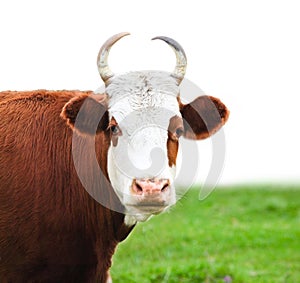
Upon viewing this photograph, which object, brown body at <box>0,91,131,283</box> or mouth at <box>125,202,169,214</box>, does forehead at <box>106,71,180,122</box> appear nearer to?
brown body at <box>0,91,131,283</box>

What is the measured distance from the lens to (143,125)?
689 cm

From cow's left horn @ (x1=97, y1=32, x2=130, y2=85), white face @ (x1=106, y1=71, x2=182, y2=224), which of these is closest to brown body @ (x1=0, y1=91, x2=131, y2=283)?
white face @ (x1=106, y1=71, x2=182, y2=224)

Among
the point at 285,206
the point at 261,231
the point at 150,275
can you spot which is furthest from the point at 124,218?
the point at 285,206

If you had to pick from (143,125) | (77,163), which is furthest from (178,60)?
(77,163)

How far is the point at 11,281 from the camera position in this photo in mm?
7711

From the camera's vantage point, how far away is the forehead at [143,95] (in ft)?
23.0

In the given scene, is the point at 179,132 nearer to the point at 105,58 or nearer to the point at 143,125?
the point at 143,125

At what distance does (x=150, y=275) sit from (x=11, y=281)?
3.37 m

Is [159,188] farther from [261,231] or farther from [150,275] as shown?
[261,231]

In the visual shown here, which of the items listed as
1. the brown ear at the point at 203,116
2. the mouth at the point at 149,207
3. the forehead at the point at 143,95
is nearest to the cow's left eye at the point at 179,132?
the forehead at the point at 143,95

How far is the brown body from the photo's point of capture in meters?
7.64

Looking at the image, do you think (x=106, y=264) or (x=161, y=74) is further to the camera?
(x=106, y=264)

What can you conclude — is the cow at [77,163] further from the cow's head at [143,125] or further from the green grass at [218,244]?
the green grass at [218,244]

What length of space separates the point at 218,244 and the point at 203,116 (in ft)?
20.6
